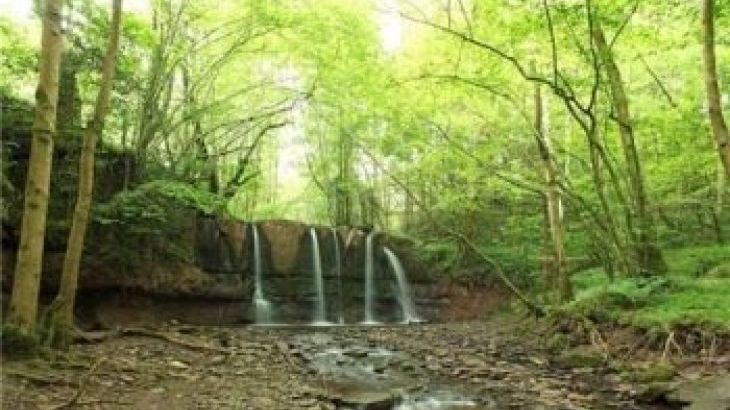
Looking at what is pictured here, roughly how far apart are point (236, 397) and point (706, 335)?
6.34m

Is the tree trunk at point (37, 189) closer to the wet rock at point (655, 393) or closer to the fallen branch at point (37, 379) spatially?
the fallen branch at point (37, 379)

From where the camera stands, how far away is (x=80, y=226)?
28.9 ft

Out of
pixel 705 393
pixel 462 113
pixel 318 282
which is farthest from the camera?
pixel 318 282

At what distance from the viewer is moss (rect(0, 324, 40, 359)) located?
7.40m

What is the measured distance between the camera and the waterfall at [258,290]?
18031 millimetres

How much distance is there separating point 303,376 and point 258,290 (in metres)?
9.20

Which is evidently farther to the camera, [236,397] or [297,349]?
[297,349]

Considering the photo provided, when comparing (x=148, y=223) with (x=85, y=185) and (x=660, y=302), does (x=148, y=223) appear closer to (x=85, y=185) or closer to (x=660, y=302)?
(x=85, y=185)

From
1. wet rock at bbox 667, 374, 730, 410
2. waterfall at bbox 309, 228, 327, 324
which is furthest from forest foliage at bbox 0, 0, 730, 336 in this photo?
wet rock at bbox 667, 374, 730, 410

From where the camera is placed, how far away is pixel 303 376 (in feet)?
31.3

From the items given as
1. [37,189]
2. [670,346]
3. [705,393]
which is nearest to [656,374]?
[670,346]

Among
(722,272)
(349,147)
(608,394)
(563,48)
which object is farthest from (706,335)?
(349,147)

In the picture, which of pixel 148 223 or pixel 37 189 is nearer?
pixel 37 189

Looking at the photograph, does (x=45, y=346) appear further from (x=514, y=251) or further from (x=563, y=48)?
(x=514, y=251)
